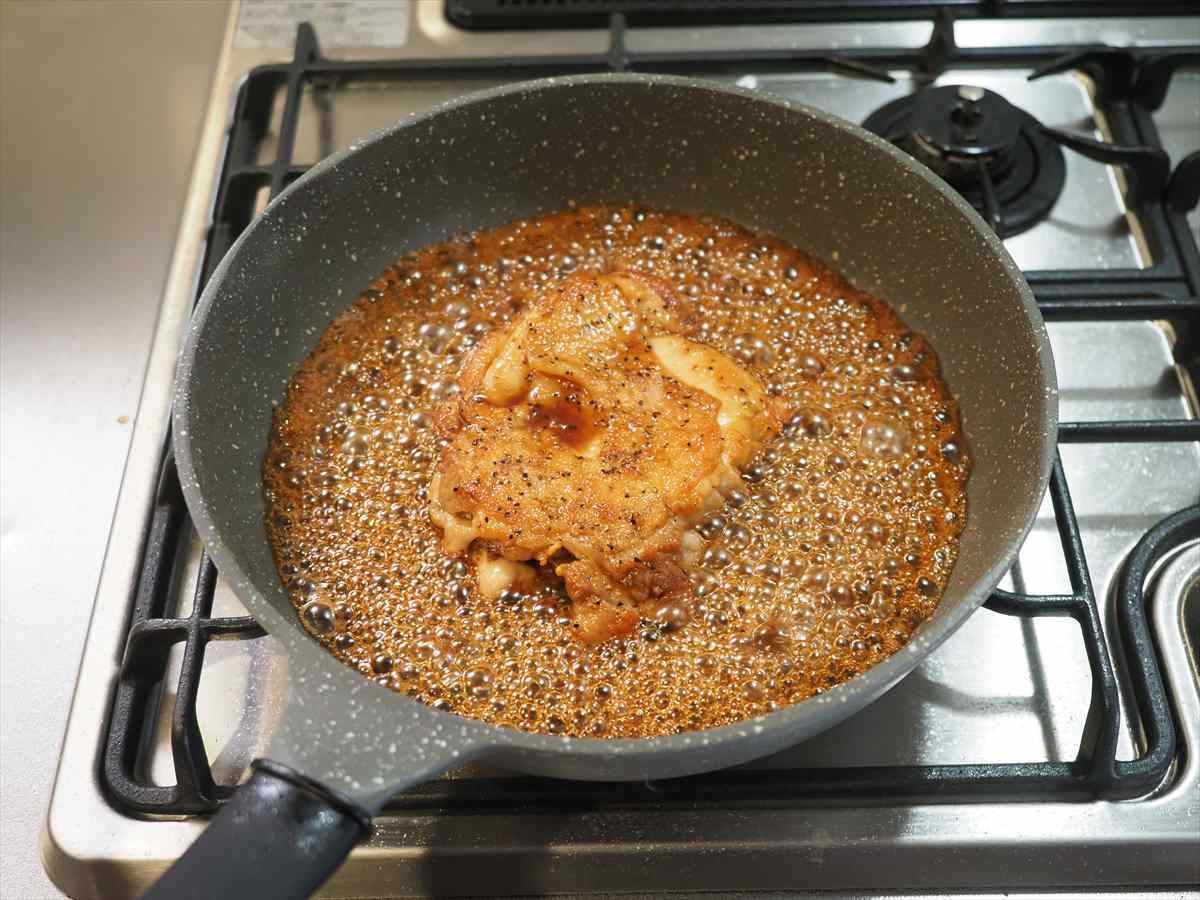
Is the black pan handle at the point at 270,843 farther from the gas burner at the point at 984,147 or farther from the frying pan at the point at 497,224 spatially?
the gas burner at the point at 984,147

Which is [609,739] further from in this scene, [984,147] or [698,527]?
[984,147]

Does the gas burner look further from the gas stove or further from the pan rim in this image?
the pan rim

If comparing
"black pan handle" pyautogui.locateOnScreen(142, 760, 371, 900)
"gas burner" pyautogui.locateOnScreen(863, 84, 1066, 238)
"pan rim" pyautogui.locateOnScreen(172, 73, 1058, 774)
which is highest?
"gas burner" pyautogui.locateOnScreen(863, 84, 1066, 238)

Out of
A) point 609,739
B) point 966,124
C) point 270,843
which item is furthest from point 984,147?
point 270,843

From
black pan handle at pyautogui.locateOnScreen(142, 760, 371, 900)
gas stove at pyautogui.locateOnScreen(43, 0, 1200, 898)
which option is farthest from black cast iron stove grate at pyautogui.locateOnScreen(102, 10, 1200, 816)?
black pan handle at pyautogui.locateOnScreen(142, 760, 371, 900)

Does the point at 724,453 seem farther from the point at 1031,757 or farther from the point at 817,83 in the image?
the point at 817,83

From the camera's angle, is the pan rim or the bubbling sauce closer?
the pan rim
